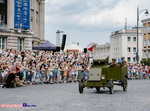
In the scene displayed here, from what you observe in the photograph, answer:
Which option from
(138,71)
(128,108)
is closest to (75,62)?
(138,71)

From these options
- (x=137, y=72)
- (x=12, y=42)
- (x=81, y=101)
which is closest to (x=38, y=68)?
(x=81, y=101)

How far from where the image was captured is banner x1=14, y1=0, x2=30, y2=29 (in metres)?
51.3

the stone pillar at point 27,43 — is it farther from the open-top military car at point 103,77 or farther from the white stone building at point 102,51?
the white stone building at point 102,51

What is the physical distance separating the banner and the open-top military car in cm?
3276

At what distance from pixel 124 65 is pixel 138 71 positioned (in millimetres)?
25694

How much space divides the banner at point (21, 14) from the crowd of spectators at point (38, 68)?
14.5m

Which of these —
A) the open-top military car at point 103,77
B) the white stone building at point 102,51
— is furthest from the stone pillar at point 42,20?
the white stone building at point 102,51

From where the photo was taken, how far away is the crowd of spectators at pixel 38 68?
27.5m

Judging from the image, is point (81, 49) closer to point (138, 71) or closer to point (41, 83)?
point (138, 71)

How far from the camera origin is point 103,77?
19.3 meters

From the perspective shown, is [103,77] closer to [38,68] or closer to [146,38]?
[38,68]

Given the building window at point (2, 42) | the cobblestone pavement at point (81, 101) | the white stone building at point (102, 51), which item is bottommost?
the cobblestone pavement at point (81, 101)

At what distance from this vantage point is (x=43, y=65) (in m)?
31.0

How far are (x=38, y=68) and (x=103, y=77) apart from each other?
39.2ft
